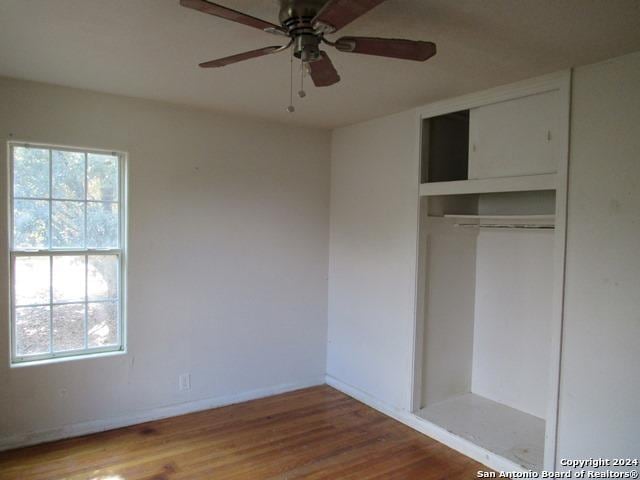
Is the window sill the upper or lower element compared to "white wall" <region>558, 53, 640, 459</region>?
lower

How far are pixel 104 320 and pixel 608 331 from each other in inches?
136

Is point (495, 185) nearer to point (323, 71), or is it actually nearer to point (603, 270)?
point (603, 270)

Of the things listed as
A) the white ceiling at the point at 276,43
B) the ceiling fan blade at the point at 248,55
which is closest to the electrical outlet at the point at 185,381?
the white ceiling at the point at 276,43

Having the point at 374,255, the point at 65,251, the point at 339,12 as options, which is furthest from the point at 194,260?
the point at 339,12

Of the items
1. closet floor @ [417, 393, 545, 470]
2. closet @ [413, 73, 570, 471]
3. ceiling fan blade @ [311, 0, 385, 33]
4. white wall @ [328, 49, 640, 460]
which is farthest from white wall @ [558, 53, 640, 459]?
ceiling fan blade @ [311, 0, 385, 33]

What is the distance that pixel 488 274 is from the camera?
4.00 m

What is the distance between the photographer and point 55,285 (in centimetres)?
330

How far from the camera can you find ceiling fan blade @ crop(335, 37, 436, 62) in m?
1.75

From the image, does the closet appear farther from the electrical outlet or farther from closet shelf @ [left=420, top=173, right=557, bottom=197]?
the electrical outlet

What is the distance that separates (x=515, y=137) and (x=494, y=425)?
2.18m

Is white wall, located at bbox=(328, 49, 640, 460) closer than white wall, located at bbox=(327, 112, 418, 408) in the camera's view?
Yes

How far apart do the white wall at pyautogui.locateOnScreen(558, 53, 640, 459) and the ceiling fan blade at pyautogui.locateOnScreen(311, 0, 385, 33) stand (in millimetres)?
1718

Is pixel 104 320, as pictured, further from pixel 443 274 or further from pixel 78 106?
pixel 443 274

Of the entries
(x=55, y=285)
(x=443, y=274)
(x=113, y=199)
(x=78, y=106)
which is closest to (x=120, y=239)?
(x=113, y=199)
